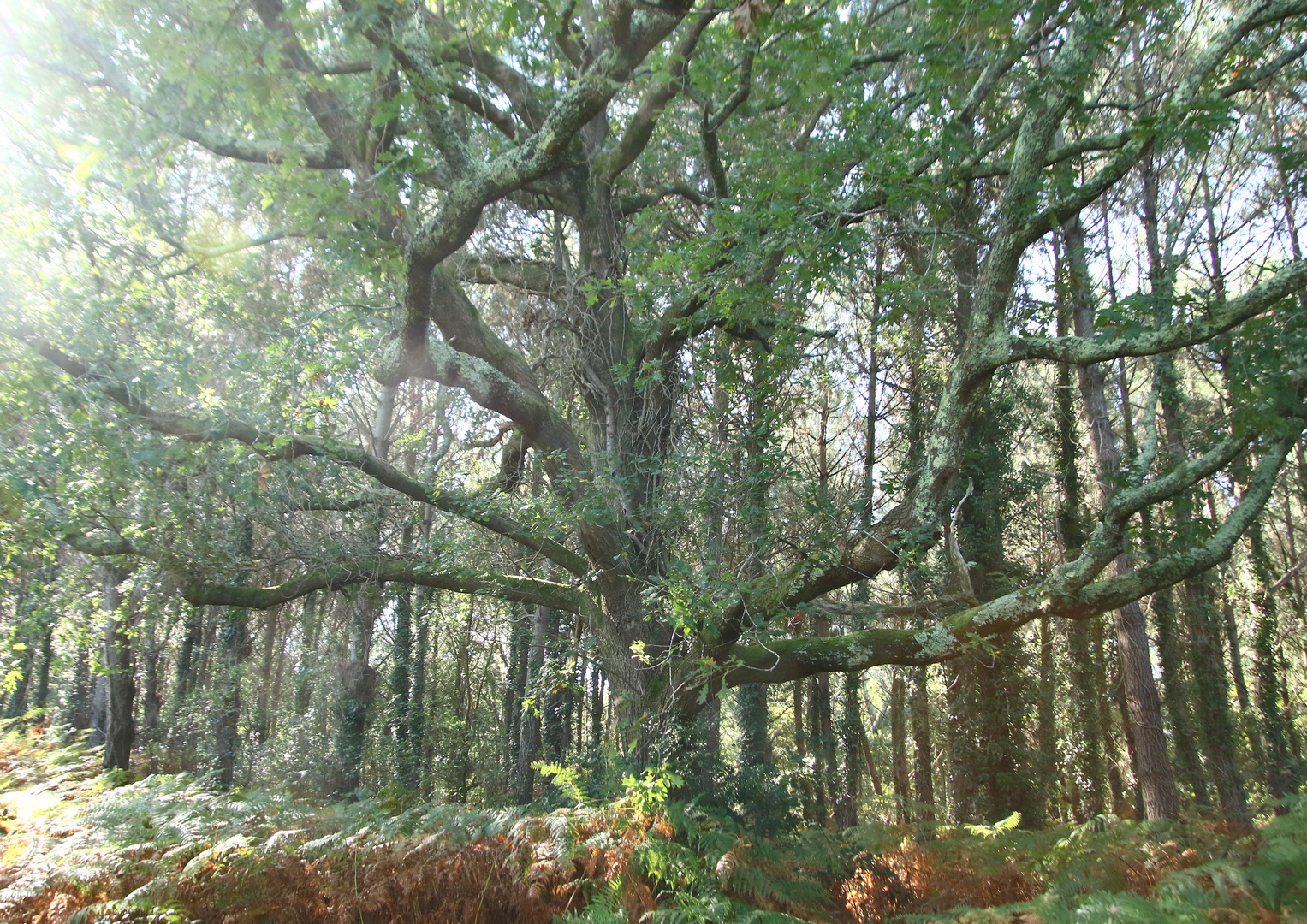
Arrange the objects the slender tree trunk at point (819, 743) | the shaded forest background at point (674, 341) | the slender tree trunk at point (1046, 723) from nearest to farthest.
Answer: the shaded forest background at point (674, 341) → the slender tree trunk at point (1046, 723) → the slender tree trunk at point (819, 743)

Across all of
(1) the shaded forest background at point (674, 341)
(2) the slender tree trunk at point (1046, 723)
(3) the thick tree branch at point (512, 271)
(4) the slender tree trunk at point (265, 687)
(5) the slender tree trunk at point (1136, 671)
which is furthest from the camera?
(4) the slender tree trunk at point (265, 687)

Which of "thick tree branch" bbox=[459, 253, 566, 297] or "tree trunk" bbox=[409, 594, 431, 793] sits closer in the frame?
"thick tree branch" bbox=[459, 253, 566, 297]

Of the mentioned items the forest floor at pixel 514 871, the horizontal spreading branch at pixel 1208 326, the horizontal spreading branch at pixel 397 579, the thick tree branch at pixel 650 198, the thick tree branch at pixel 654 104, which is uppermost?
the thick tree branch at pixel 650 198

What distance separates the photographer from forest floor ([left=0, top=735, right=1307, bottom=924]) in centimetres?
382

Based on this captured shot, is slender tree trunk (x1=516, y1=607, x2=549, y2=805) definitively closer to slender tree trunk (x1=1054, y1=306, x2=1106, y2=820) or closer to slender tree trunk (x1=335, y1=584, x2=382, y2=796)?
slender tree trunk (x1=335, y1=584, x2=382, y2=796)

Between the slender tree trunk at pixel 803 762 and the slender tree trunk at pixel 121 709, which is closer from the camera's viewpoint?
the slender tree trunk at pixel 803 762

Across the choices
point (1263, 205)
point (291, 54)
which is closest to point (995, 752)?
point (1263, 205)

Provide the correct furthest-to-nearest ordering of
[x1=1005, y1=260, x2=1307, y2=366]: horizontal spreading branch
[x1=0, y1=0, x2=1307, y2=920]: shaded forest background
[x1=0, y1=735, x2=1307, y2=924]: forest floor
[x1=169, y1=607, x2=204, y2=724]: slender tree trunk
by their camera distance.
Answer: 1. [x1=169, y1=607, x2=204, y2=724]: slender tree trunk
2. [x1=0, y1=0, x2=1307, y2=920]: shaded forest background
3. [x1=1005, y1=260, x2=1307, y2=366]: horizontal spreading branch
4. [x1=0, y1=735, x2=1307, y2=924]: forest floor

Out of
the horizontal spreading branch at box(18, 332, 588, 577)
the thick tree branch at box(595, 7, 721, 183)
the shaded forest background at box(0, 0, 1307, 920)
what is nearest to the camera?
the shaded forest background at box(0, 0, 1307, 920)

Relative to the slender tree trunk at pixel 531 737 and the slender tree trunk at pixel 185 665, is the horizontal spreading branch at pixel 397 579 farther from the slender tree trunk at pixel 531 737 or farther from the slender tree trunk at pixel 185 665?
the slender tree trunk at pixel 185 665

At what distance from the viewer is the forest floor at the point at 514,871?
382 cm


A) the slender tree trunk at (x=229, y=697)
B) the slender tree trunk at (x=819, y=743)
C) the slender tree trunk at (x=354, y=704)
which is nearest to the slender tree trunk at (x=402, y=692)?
the slender tree trunk at (x=354, y=704)

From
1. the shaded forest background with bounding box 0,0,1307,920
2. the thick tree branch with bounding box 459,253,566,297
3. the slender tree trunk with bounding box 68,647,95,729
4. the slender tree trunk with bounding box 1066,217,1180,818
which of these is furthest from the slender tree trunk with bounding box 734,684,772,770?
the slender tree trunk with bounding box 68,647,95,729

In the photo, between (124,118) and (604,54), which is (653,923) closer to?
(604,54)
